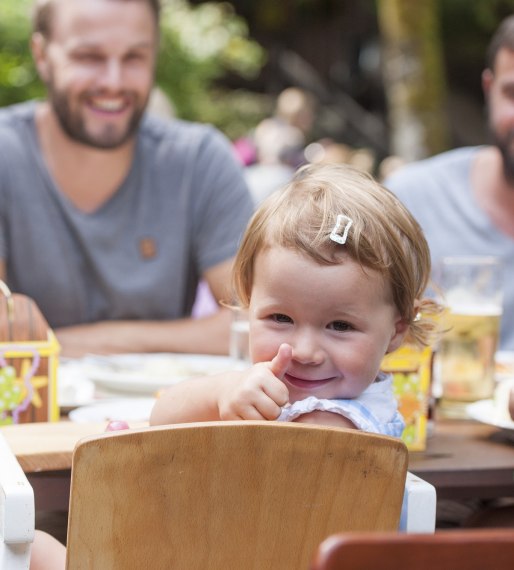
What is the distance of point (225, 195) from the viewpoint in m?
3.38

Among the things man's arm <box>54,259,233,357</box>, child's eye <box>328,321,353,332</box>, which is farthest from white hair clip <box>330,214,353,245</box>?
man's arm <box>54,259,233,357</box>

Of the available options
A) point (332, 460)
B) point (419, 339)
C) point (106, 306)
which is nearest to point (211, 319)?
point (106, 306)

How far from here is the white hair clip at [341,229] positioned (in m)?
1.51

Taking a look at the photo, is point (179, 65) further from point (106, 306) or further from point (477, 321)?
point (477, 321)

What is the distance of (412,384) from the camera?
76.4 inches

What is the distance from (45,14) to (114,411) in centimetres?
168

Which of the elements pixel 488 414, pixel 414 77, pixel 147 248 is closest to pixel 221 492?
pixel 488 414

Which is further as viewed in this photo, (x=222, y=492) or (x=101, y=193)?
(x=101, y=193)

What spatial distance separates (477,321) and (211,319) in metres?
0.94

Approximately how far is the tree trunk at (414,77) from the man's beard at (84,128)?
724cm

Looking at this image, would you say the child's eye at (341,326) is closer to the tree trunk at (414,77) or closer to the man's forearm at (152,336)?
the man's forearm at (152,336)

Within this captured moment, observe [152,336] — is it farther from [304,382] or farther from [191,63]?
[191,63]

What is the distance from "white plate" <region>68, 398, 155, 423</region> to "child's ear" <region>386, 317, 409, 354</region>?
49 centimetres

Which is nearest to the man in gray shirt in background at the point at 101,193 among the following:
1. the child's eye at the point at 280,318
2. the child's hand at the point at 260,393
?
the child's eye at the point at 280,318
